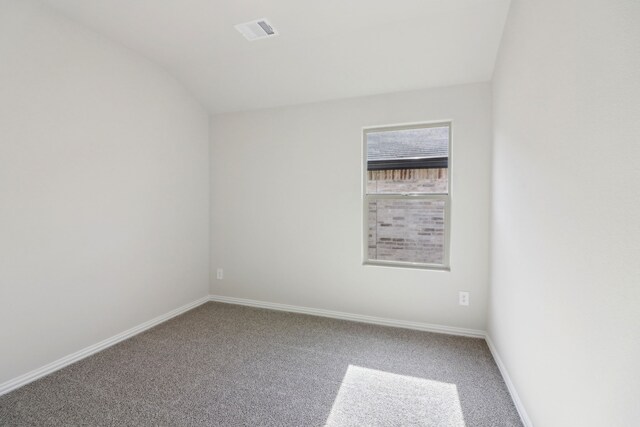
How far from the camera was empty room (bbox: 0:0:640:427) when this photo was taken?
118 cm

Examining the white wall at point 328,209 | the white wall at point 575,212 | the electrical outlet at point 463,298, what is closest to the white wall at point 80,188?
the white wall at point 328,209

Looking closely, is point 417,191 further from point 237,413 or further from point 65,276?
point 65,276

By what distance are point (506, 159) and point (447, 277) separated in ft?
4.09

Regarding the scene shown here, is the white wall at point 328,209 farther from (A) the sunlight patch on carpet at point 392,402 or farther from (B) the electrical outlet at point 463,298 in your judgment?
(A) the sunlight patch on carpet at point 392,402

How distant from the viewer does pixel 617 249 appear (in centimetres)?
93

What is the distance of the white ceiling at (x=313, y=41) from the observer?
7.31 feet

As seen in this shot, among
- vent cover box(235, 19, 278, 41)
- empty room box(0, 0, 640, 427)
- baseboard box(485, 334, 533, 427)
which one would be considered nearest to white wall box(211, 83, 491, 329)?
empty room box(0, 0, 640, 427)

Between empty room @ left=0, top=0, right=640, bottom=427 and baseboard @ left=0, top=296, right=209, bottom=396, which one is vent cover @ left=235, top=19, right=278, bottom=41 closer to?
empty room @ left=0, top=0, right=640, bottom=427

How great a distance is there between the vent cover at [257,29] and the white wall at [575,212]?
1.77 m

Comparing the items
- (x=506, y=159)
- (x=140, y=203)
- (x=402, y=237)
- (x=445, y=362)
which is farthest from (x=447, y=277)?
(x=140, y=203)

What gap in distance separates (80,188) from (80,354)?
1.33m

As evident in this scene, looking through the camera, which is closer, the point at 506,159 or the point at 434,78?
the point at 506,159

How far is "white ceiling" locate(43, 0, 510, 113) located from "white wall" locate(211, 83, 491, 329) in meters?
0.25

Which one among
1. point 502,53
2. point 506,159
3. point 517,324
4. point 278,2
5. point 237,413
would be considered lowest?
point 237,413
